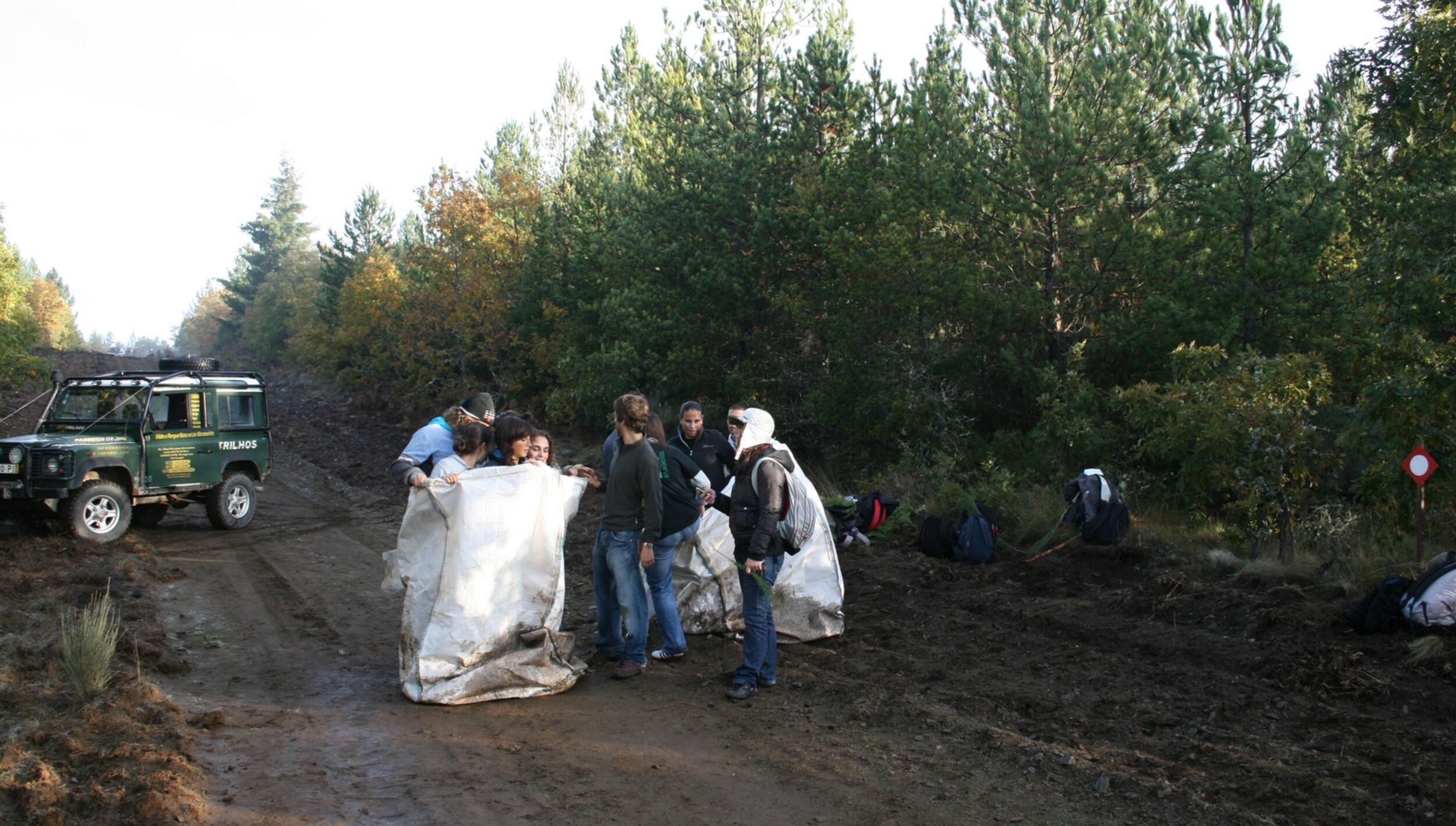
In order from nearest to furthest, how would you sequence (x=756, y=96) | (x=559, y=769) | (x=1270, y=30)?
(x=559, y=769)
(x=1270, y=30)
(x=756, y=96)

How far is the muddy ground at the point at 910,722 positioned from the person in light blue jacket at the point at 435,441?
1343 mm

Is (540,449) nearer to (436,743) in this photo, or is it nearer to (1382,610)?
(436,743)

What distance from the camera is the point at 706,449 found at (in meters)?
7.91

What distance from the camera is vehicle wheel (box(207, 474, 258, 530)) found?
13.7 m

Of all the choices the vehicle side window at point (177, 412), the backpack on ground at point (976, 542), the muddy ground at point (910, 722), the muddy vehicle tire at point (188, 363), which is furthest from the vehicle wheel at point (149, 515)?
the backpack on ground at point (976, 542)

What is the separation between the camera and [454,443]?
6.67 meters

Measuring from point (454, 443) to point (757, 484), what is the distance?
201cm

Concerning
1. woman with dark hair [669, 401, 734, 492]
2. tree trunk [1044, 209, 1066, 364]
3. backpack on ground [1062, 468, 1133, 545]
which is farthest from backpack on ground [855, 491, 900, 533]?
tree trunk [1044, 209, 1066, 364]

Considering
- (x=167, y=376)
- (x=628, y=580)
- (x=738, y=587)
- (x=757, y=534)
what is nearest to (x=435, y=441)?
(x=628, y=580)

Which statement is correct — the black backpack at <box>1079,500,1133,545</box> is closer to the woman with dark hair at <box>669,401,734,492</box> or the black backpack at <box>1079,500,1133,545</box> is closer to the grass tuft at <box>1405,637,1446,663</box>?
the grass tuft at <box>1405,637,1446,663</box>

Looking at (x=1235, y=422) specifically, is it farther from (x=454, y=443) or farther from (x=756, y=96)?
(x=756, y=96)

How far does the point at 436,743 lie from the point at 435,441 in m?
2.20

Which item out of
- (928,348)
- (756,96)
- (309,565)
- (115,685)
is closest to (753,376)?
(928,348)

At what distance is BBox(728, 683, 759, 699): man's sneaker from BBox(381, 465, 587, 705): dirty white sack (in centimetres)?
101
